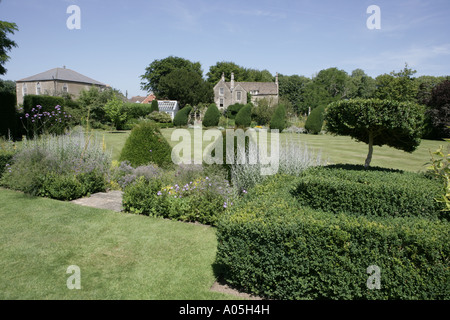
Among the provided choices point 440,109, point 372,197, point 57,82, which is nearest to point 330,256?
point 372,197

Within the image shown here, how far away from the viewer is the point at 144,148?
885cm

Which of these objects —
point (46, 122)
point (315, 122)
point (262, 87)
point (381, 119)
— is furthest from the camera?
point (262, 87)

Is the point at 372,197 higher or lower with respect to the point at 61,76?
lower

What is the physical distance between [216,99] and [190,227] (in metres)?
51.0

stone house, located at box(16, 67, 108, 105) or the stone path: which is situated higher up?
stone house, located at box(16, 67, 108, 105)

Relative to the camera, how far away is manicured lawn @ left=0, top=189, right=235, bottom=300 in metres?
3.43

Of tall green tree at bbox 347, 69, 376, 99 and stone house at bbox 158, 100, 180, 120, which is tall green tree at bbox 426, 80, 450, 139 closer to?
stone house at bbox 158, 100, 180, 120

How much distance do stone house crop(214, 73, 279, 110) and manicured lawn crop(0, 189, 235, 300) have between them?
158 feet

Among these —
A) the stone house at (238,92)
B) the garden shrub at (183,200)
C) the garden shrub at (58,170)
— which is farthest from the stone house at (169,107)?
the garden shrub at (183,200)

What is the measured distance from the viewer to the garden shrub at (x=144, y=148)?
880 centimetres

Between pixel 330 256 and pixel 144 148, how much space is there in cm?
702

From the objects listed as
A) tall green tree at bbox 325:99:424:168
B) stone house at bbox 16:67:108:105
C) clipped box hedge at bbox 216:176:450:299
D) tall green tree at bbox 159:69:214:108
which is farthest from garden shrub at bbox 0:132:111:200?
stone house at bbox 16:67:108:105

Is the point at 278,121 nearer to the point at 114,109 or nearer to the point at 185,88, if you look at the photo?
the point at 114,109
